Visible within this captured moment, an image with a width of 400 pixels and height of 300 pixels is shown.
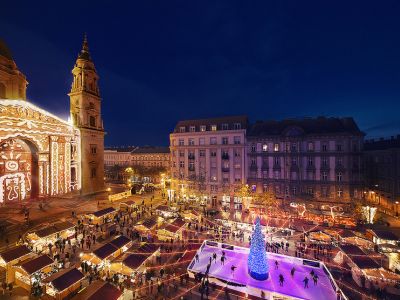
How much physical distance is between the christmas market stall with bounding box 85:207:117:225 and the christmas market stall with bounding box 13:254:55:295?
1152 cm

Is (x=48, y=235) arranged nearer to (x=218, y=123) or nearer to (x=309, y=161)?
(x=218, y=123)

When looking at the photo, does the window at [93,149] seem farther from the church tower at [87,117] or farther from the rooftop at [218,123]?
the rooftop at [218,123]

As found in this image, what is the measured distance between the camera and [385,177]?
118 ft

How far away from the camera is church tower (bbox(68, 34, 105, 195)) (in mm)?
38312

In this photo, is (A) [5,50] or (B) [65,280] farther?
(A) [5,50]

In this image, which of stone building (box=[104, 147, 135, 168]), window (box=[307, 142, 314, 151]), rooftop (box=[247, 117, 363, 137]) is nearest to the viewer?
rooftop (box=[247, 117, 363, 137])

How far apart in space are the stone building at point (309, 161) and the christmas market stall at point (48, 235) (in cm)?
3101

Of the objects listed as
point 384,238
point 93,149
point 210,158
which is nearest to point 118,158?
point 93,149

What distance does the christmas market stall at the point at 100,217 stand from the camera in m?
27.2

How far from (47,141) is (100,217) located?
16539 mm

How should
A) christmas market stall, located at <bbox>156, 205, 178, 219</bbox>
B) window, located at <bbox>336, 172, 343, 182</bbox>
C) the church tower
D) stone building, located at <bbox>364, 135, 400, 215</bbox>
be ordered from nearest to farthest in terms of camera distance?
christmas market stall, located at <bbox>156, 205, 178, 219</bbox>
stone building, located at <bbox>364, 135, 400, 215</bbox>
window, located at <bbox>336, 172, 343, 182</bbox>
the church tower

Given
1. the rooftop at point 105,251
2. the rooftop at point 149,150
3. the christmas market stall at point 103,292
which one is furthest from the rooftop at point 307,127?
the rooftop at point 149,150

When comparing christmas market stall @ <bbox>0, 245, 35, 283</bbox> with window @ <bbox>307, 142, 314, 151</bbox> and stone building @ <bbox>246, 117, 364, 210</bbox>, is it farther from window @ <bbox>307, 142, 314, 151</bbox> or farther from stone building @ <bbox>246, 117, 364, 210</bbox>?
window @ <bbox>307, 142, 314, 151</bbox>

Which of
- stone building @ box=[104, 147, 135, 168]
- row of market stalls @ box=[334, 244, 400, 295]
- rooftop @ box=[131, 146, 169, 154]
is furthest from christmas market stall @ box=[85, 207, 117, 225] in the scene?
stone building @ box=[104, 147, 135, 168]
